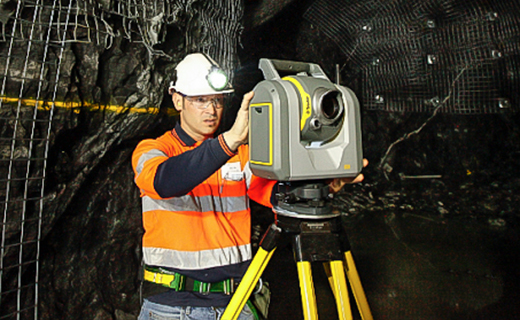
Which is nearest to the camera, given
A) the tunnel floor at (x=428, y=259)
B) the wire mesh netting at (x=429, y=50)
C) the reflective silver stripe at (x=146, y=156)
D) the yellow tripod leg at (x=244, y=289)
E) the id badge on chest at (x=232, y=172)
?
the yellow tripod leg at (x=244, y=289)

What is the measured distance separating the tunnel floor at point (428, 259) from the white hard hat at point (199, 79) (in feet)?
2.52

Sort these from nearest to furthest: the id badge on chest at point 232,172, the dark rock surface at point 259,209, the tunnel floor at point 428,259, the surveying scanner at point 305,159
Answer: the surveying scanner at point 305,159 → the id badge on chest at point 232,172 → the dark rock surface at point 259,209 → the tunnel floor at point 428,259

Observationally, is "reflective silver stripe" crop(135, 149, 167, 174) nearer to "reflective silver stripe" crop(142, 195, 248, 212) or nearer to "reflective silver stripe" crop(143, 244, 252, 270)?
"reflective silver stripe" crop(142, 195, 248, 212)

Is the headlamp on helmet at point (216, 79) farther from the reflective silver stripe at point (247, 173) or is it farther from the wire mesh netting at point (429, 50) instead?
the wire mesh netting at point (429, 50)

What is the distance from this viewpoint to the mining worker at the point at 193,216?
1040 mm

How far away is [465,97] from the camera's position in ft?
9.41

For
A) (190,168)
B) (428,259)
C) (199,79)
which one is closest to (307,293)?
(190,168)

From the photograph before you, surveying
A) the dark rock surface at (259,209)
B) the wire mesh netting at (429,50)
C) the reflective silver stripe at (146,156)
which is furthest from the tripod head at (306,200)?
the wire mesh netting at (429,50)

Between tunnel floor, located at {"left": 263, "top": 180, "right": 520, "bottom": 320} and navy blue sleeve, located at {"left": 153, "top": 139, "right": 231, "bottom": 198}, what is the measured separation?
693mm

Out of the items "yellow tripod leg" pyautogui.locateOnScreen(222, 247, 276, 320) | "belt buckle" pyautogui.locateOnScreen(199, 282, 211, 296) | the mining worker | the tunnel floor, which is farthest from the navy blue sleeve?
the tunnel floor

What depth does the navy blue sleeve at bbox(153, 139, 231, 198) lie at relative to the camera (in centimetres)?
81

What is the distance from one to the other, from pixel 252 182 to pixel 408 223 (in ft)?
7.81

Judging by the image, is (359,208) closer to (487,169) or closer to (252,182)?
(487,169)

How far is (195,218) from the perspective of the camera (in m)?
1.13
